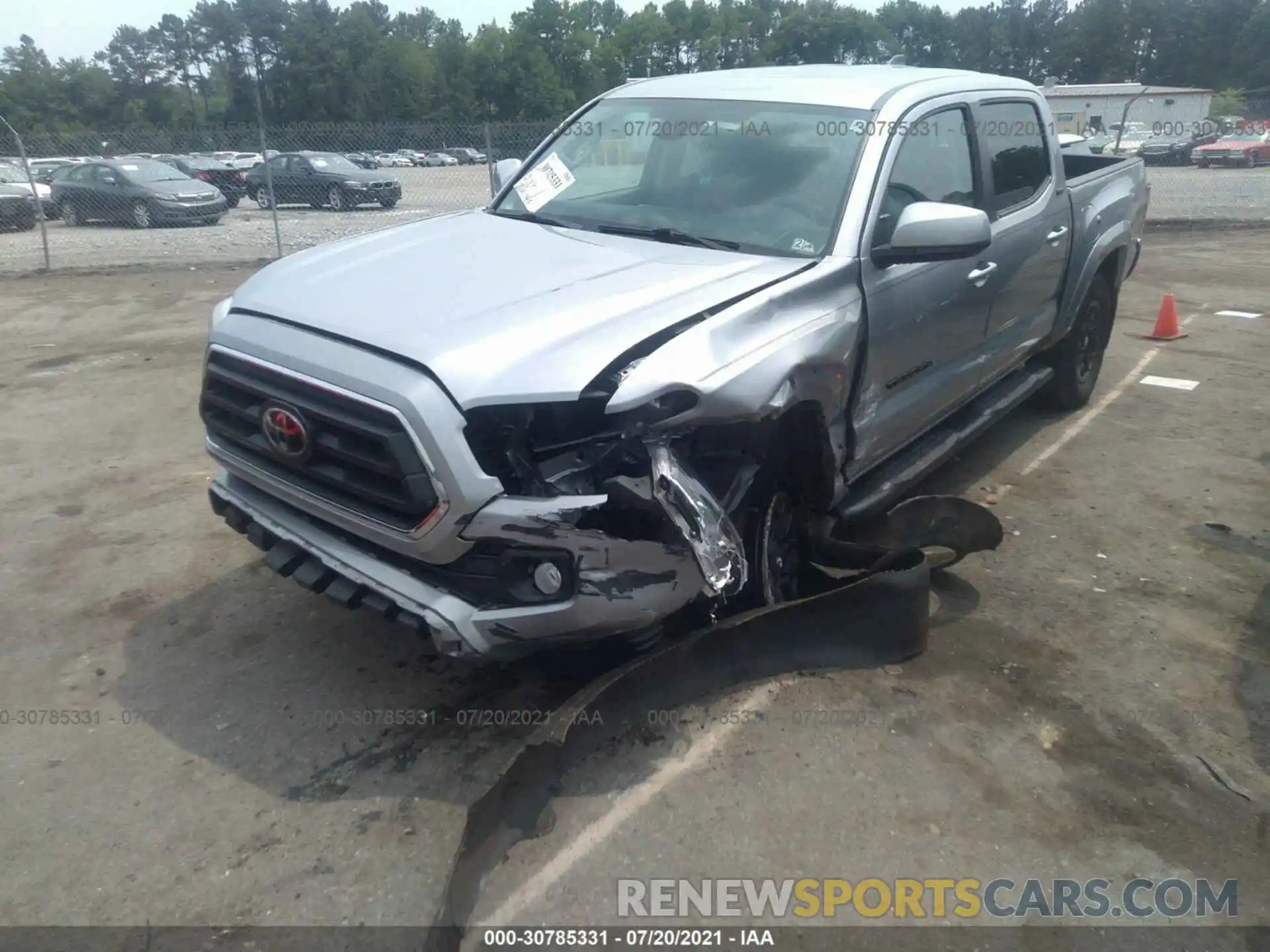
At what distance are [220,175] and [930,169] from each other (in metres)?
23.1

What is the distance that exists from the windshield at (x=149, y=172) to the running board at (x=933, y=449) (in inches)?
701

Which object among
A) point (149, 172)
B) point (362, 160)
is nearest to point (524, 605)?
point (149, 172)

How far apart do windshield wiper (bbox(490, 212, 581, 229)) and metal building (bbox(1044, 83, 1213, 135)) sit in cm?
2503

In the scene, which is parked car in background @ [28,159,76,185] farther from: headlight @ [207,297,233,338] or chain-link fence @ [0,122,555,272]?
headlight @ [207,297,233,338]

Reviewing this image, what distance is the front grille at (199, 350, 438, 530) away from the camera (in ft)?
9.34

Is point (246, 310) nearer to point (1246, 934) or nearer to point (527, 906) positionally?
point (527, 906)

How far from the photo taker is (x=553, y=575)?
115 inches

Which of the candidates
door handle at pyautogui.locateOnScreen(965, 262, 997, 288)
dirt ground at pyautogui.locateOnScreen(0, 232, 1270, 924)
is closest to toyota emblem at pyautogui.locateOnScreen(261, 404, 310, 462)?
dirt ground at pyautogui.locateOnScreen(0, 232, 1270, 924)

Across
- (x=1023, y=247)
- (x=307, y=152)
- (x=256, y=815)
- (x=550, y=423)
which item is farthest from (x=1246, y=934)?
(x=307, y=152)

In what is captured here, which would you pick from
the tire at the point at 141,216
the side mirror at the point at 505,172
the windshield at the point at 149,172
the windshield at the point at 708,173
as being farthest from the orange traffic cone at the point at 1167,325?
the windshield at the point at 149,172

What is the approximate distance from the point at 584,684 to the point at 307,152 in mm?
18965

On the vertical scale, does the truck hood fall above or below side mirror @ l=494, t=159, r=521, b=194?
below

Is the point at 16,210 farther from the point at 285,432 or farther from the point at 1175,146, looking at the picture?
the point at 1175,146

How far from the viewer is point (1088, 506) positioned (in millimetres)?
5246
